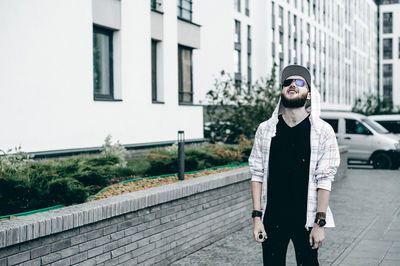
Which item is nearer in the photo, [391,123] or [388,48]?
[391,123]

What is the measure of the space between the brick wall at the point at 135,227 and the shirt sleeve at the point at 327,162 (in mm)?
2173

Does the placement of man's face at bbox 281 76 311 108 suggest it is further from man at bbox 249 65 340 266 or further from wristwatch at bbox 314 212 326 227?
wristwatch at bbox 314 212 326 227

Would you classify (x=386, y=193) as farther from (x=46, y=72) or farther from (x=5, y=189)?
(x=5, y=189)

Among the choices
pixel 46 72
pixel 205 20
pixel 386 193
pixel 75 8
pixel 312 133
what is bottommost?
pixel 386 193

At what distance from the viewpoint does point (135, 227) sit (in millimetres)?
5762

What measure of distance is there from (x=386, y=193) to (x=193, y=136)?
19.8 feet

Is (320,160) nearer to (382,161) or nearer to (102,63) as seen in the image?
(102,63)

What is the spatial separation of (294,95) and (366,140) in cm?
1782

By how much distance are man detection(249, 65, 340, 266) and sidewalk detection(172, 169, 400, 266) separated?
259 cm

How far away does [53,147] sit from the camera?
35.8ft

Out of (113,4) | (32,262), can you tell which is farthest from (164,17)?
(32,262)

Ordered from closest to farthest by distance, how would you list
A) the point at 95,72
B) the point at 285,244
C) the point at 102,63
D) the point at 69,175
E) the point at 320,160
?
the point at 320,160 → the point at 285,244 → the point at 69,175 → the point at 95,72 → the point at 102,63

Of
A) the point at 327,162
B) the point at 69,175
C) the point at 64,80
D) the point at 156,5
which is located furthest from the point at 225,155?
the point at 327,162

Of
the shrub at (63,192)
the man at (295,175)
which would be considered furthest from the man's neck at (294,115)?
the shrub at (63,192)
